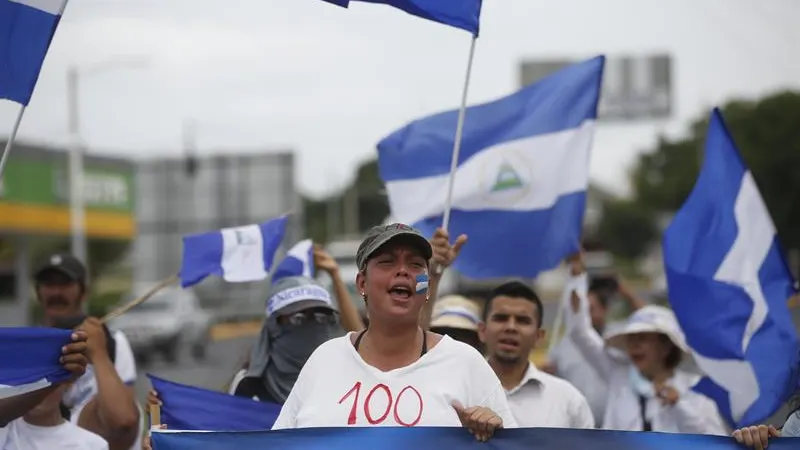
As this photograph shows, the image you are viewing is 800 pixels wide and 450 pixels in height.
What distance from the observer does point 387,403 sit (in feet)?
15.1

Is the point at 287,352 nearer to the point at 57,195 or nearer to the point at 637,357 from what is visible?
the point at 637,357

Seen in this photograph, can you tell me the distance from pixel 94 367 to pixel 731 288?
152 inches

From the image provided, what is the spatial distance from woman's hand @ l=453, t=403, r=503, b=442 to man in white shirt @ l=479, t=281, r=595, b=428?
2003 mm

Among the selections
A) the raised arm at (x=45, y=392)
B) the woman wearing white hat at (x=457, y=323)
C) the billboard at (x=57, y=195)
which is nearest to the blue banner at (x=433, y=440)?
the raised arm at (x=45, y=392)

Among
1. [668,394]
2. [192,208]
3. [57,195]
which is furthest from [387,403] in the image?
[192,208]

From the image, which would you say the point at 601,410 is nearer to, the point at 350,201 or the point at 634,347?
the point at 634,347

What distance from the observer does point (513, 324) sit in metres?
6.84

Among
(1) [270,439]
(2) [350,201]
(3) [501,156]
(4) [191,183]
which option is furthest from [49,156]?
(2) [350,201]

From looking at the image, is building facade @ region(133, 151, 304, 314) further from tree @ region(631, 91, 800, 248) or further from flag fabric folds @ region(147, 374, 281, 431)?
flag fabric folds @ region(147, 374, 281, 431)

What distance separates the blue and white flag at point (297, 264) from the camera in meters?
7.84

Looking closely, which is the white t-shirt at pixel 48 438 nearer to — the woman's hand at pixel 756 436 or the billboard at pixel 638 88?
the woman's hand at pixel 756 436

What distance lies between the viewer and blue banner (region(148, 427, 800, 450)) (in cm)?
467

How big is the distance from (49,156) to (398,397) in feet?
120

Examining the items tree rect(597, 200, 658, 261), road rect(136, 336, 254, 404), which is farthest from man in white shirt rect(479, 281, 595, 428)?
tree rect(597, 200, 658, 261)
